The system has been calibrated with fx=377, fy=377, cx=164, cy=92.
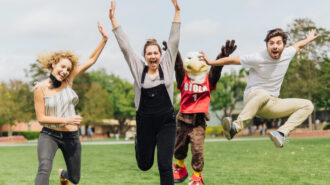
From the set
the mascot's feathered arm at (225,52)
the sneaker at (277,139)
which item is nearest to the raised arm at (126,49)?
the sneaker at (277,139)

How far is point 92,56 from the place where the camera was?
5578 mm

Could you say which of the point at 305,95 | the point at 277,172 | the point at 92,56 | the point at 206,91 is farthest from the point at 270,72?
the point at 305,95

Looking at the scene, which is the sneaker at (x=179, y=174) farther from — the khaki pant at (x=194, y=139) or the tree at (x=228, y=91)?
the tree at (x=228, y=91)

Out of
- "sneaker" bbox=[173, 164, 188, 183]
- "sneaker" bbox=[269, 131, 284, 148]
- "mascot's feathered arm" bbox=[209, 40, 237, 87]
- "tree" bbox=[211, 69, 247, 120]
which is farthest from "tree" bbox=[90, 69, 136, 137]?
"sneaker" bbox=[269, 131, 284, 148]

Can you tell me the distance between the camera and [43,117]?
4867 millimetres

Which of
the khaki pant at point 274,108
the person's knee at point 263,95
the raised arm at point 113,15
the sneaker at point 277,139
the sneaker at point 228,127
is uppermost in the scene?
the raised arm at point 113,15

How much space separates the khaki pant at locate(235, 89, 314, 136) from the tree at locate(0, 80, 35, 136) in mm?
43983

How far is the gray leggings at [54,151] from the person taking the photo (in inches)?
190

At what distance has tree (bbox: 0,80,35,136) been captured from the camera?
45.4 metres

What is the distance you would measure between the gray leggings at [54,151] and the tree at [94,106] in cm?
4885

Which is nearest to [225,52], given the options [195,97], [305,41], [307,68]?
[195,97]

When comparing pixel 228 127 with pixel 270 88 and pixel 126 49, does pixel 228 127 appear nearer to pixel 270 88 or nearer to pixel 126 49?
pixel 270 88

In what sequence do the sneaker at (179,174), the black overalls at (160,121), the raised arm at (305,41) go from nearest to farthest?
the black overalls at (160,121) → the raised arm at (305,41) → the sneaker at (179,174)

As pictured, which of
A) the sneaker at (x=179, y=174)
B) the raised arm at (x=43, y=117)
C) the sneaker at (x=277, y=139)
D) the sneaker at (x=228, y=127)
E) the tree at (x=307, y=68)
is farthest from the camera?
the tree at (x=307, y=68)
